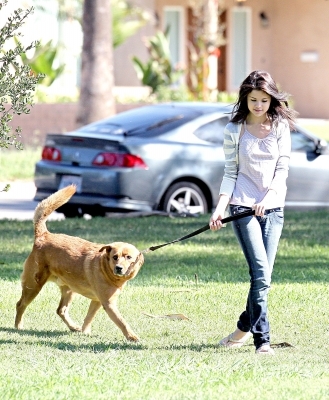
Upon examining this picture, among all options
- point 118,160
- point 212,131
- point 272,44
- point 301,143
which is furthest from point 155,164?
point 272,44

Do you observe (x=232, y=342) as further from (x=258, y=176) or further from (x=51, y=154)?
(x=51, y=154)

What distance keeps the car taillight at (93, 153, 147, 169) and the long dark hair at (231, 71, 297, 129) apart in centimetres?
549

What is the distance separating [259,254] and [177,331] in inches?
44.3

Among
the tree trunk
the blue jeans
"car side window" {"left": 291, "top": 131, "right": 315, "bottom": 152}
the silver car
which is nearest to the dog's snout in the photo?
the blue jeans

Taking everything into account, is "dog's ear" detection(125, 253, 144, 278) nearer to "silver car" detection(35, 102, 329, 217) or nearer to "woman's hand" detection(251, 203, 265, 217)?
"woman's hand" detection(251, 203, 265, 217)

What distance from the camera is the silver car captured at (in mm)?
11789

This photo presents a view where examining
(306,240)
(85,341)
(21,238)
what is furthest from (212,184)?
(85,341)

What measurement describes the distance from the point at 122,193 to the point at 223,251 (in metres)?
2.07

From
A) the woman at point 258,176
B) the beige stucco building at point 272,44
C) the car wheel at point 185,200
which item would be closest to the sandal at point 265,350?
the woman at point 258,176

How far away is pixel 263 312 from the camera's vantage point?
20.5 feet

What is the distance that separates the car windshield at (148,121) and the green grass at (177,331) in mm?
1522

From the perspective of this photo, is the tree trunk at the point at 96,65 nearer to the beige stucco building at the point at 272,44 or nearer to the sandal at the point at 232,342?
the beige stucco building at the point at 272,44

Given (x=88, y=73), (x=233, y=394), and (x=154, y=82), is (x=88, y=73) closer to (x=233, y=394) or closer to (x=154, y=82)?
(x=154, y=82)

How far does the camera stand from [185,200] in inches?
486
